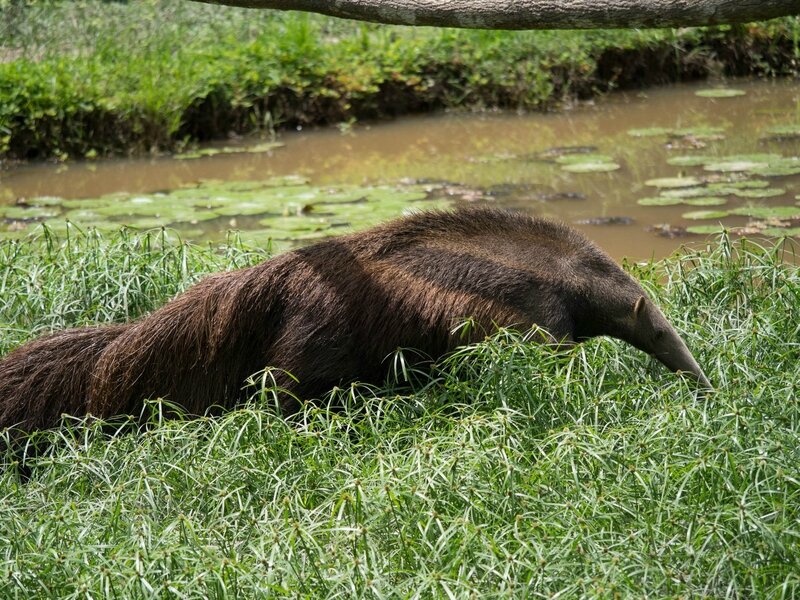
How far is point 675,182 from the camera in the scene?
9.99 meters

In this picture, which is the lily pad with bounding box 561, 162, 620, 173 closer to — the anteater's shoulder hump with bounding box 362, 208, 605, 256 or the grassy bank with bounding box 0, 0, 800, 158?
the grassy bank with bounding box 0, 0, 800, 158

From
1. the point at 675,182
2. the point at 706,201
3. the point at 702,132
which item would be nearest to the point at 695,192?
the point at 706,201

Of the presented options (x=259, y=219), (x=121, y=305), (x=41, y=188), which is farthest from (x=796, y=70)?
(x=121, y=305)

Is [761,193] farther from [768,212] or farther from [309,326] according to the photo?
[309,326]

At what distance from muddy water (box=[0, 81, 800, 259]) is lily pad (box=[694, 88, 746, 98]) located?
10 centimetres

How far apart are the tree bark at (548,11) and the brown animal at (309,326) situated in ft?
3.63

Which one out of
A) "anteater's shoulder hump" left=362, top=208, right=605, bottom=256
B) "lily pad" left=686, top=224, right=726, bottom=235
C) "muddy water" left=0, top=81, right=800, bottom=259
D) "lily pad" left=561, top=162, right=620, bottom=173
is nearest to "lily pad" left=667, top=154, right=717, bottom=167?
"muddy water" left=0, top=81, right=800, bottom=259

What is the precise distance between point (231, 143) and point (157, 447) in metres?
8.19

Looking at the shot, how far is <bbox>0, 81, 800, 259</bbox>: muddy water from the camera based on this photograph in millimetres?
9609

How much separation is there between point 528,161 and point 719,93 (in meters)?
3.66

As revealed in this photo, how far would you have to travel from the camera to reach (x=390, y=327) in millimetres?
4992

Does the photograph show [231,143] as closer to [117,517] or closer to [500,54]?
[500,54]

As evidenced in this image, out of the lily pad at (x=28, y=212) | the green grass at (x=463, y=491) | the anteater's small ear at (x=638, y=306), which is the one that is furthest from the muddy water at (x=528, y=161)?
the green grass at (x=463, y=491)

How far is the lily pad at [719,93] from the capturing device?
44.0 feet
